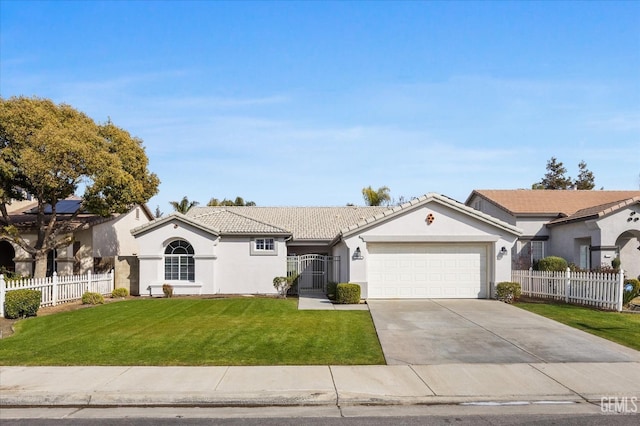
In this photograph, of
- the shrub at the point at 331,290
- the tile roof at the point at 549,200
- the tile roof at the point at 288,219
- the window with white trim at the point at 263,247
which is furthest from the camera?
the tile roof at the point at 549,200

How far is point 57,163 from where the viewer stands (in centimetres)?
2153

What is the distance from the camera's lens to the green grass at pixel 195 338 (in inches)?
419

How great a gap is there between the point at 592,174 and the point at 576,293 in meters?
45.5

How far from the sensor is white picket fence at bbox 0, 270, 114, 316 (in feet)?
57.2

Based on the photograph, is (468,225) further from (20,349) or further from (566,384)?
(20,349)

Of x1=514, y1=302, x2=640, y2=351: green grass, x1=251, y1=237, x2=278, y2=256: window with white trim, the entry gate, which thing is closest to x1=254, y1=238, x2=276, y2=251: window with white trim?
x1=251, y1=237, x2=278, y2=256: window with white trim

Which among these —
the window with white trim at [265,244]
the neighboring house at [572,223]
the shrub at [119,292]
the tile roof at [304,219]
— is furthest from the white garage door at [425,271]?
the shrub at [119,292]

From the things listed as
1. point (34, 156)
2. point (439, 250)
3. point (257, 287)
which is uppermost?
point (34, 156)

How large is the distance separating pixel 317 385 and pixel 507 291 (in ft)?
44.0

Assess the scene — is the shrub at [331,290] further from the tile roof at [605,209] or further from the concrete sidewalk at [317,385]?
the tile roof at [605,209]

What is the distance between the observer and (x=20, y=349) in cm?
1173

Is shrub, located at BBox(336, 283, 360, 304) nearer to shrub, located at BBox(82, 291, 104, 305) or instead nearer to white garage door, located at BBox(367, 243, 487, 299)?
white garage door, located at BBox(367, 243, 487, 299)

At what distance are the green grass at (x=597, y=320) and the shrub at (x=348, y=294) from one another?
5941 millimetres

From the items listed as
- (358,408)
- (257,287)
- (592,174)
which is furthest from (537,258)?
(592,174)
